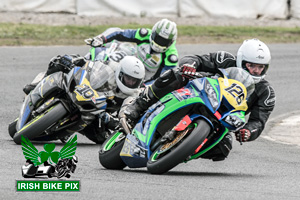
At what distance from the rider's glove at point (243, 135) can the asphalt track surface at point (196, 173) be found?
361 millimetres

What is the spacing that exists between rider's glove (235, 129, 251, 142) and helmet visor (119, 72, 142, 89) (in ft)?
6.15

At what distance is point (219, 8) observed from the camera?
2150 centimetres

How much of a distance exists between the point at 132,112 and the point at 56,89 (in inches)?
74.2

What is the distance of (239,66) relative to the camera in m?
7.88

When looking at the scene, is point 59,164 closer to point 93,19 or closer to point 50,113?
point 50,113

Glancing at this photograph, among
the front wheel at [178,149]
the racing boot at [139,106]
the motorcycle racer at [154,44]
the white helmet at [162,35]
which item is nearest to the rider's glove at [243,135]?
the front wheel at [178,149]

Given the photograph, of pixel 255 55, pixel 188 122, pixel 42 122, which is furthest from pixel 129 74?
pixel 188 122

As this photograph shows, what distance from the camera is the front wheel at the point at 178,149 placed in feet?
21.4

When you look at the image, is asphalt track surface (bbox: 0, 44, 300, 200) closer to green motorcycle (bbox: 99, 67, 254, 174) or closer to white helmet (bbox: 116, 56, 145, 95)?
green motorcycle (bbox: 99, 67, 254, 174)

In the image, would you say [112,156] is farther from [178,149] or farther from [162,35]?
[162,35]

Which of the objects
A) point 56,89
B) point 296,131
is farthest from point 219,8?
point 56,89

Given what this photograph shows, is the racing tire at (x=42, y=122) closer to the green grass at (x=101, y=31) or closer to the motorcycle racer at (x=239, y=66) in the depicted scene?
→ the motorcycle racer at (x=239, y=66)

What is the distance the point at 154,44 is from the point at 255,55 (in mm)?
3934

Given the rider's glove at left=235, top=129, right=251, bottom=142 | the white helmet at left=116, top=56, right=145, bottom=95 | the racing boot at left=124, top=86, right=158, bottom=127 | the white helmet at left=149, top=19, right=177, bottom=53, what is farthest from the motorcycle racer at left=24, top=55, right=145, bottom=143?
the white helmet at left=149, top=19, right=177, bottom=53
